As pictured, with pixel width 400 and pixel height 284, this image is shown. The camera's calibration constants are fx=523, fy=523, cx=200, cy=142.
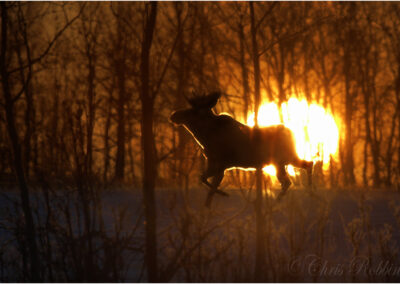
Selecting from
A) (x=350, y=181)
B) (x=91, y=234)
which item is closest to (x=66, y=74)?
(x=350, y=181)

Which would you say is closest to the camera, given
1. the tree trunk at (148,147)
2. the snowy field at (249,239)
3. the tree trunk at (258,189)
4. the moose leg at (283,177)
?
the moose leg at (283,177)

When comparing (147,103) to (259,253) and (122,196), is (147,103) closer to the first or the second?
→ (259,253)

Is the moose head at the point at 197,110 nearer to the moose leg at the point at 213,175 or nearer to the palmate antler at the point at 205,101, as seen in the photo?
the palmate antler at the point at 205,101

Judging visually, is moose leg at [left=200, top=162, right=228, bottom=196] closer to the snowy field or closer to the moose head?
the moose head

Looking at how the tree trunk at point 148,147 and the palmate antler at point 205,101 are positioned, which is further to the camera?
the tree trunk at point 148,147

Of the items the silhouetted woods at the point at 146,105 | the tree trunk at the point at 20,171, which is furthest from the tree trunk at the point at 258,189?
the tree trunk at the point at 20,171

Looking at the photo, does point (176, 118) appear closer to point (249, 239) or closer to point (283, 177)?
point (283, 177)

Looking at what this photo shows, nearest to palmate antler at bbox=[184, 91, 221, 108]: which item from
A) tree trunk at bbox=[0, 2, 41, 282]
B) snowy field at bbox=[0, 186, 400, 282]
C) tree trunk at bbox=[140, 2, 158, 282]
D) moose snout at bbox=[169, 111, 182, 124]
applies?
moose snout at bbox=[169, 111, 182, 124]

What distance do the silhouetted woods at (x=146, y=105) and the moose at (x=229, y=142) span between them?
0.17 meters

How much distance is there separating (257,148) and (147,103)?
6.96 ft
